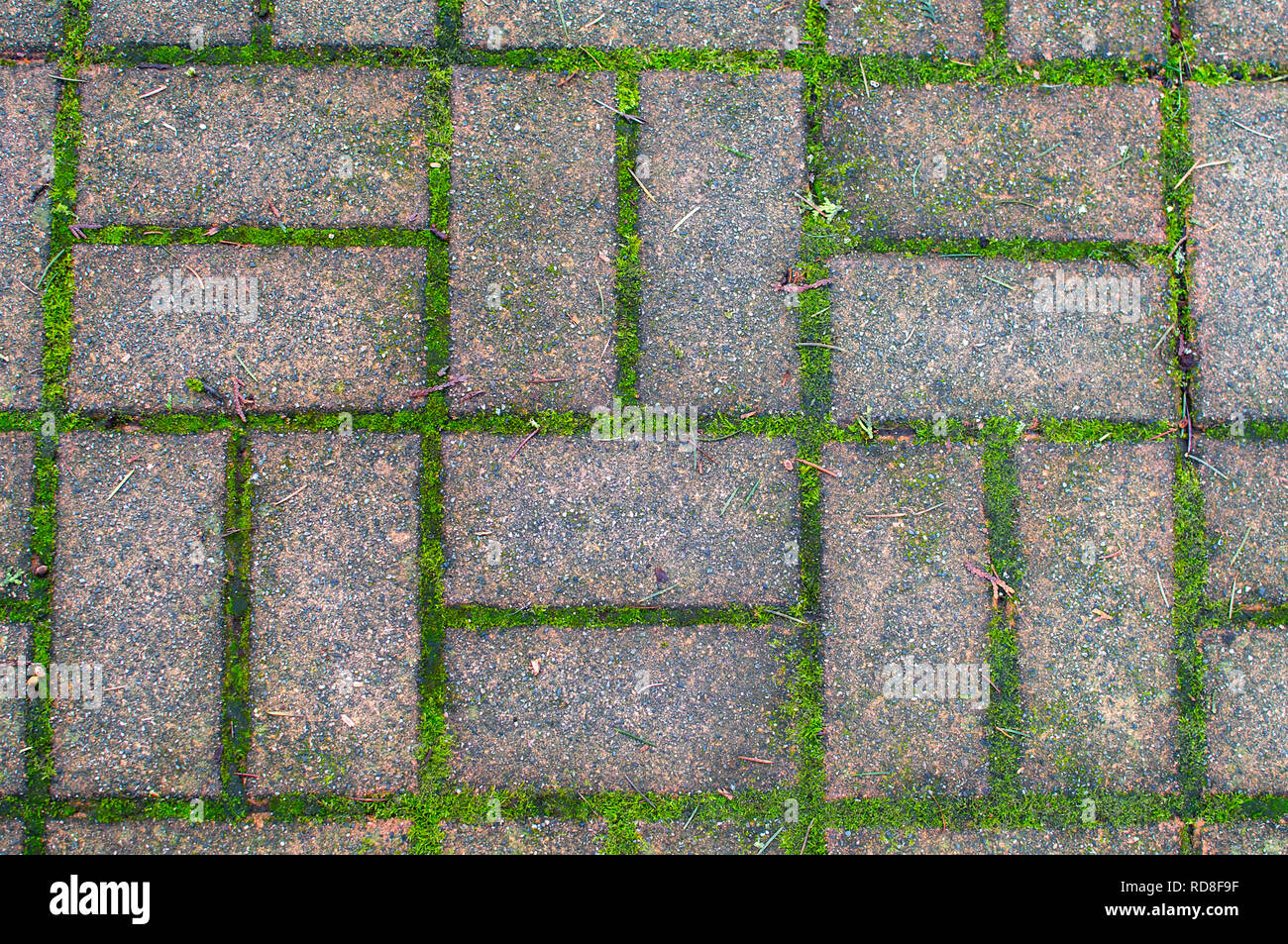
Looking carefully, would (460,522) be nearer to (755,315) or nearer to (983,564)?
(755,315)

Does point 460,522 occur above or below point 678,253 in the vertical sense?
below

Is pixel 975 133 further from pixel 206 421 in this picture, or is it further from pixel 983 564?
pixel 206 421

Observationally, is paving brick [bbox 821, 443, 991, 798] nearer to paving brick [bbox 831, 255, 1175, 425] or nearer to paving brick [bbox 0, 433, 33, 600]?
paving brick [bbox 831, 255, 1175, 425]

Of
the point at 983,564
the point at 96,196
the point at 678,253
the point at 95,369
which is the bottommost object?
the point at 983,564

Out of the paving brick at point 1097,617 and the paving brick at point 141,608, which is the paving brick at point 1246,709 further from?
the paving brick at point 141,608

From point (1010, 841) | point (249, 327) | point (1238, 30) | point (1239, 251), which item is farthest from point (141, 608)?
point (1238, 30)

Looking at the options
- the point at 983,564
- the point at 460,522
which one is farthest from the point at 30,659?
the point at 983,564

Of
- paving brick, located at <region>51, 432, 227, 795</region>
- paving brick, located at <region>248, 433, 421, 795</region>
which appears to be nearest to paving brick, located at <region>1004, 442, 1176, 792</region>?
paving brick, located at <region>248, 433, 421, 795</region>
